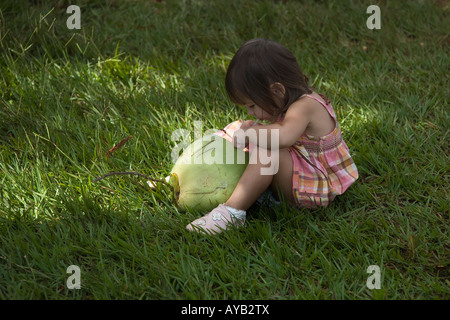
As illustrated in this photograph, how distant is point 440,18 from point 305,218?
252 cm

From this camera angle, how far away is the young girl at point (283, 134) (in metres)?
2.28

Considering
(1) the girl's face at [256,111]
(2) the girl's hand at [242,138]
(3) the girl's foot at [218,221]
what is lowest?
(3) the girl's foot at [218,221]

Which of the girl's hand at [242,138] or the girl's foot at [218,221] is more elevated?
the girl's hand at [242,138]

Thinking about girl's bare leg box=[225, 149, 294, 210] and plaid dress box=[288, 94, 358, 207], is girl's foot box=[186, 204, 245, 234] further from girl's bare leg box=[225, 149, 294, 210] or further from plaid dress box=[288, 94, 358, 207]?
plaid dress box=[288, 94, 358, 207]

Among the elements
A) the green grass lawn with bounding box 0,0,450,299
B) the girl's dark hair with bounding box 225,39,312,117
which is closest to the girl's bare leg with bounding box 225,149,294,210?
the green grass lawn with bounding box 0,0,450,299

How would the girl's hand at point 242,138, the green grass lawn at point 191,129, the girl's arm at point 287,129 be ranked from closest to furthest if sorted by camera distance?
1. the green grass lawn at point 191,129
2. the girl's arm at point 287,129
3. the girl's hand at point 242,138

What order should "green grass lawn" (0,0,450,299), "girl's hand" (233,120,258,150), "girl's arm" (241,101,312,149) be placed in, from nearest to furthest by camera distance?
"green grass lawn" (0,0,450,299), "girl's arm" (241,101,312,149), "girl's hand" (233,120,258,150)

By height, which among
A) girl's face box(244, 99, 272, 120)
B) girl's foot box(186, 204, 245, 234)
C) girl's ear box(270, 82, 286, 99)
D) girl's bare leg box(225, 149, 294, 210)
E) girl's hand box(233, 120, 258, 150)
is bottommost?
girl's foot box(186, 204, 245, 234)

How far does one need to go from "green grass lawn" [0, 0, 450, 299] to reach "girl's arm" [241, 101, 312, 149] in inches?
12.6

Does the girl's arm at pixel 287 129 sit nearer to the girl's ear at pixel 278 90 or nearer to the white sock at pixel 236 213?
the girl's ear at pixel 278 90

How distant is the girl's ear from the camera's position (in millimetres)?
2311

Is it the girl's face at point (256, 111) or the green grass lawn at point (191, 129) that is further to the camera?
the girl's face at point (256, 111)

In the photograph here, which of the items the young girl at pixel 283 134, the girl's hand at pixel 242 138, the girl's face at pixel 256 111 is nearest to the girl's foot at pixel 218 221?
the young girl at pixel 283 134
